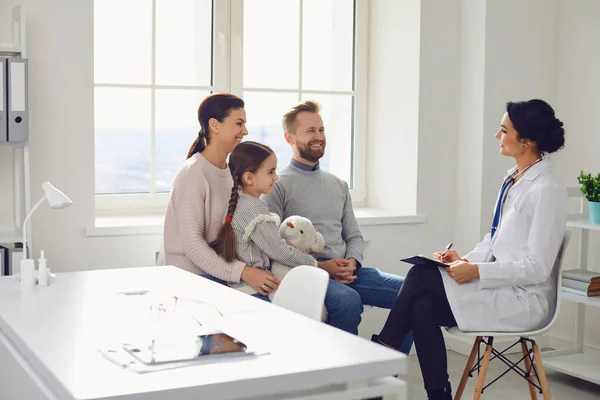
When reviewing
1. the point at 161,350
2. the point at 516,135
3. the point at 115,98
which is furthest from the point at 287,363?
the point at 115,98

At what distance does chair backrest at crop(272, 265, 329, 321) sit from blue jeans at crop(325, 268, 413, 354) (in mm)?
607

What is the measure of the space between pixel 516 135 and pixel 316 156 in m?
0.89

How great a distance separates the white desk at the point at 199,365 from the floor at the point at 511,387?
5.67 ft

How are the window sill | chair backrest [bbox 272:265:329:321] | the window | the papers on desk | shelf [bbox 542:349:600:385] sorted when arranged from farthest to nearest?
the window < shelf [bbox 542:349:600:385] < the window sill < chair backrest [bbox 272:265:329:321] < the papers on desk

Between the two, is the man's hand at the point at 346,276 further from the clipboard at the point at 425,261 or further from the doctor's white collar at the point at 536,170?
the doctor's white collar at the point at 536,170

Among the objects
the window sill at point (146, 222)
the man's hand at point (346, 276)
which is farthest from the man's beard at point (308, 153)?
the window sill at point (146, 222)

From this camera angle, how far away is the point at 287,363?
164 centimetres

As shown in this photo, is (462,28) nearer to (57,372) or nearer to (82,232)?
(82,232)

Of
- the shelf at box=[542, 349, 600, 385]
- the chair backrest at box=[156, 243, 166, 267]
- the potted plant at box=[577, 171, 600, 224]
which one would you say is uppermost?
the potted plant at box=[577, 171, 600, 224]

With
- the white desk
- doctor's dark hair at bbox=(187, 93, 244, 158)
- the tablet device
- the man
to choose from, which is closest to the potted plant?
the man

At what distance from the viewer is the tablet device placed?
64.7 inches

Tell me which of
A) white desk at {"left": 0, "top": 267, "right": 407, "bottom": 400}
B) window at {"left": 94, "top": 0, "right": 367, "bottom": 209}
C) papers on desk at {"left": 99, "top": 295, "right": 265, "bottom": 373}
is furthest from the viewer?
window at {"left": 94, "top": 0, "right": 367, "bottom": 209}

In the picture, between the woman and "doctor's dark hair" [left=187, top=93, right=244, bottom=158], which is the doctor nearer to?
the woman

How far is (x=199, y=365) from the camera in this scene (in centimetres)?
162
